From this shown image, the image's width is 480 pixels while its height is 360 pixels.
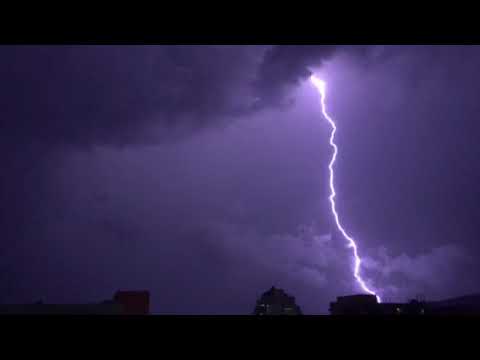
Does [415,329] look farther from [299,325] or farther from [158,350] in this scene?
[158,350]

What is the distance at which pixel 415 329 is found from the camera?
30.8 inches
